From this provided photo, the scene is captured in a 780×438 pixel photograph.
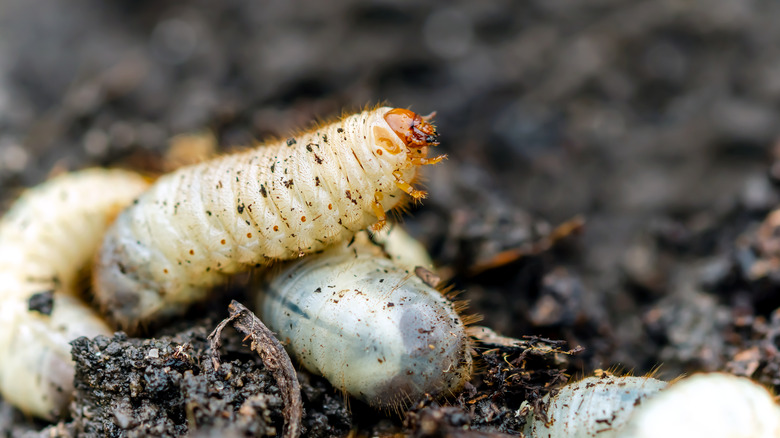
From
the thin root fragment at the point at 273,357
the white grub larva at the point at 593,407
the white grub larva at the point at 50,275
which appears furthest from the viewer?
the white grub larva at the point at 50,275

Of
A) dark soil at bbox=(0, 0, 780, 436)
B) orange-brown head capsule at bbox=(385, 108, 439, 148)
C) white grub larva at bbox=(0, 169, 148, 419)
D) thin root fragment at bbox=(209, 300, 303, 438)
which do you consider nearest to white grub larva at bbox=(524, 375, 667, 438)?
dark soil at bbox=(0, 0, 780, 436)

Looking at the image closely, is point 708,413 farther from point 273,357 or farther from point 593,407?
point 273,357

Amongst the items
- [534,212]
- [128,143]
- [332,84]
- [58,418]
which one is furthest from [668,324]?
[128,143]

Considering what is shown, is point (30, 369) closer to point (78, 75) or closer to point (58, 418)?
point (58, 418)

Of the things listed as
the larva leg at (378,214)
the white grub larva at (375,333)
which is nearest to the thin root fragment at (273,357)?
the white grub larva at (375,333)

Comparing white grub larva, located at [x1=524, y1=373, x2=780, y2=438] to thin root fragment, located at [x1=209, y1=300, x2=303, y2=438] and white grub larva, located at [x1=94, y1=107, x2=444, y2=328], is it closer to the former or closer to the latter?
thin root fragment, located at [x1=209, y1=300, x2=303, y2=438]

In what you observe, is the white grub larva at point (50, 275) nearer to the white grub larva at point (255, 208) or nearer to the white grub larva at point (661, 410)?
the white grub larva at point (255, 208)
